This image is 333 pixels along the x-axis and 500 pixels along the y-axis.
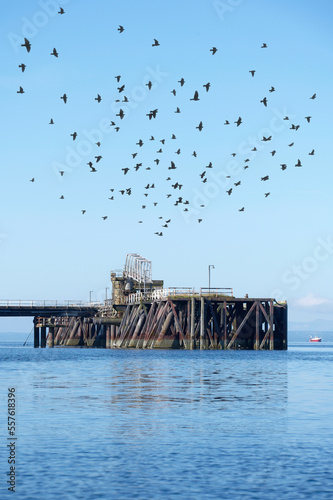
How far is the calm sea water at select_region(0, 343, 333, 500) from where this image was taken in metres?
20.3

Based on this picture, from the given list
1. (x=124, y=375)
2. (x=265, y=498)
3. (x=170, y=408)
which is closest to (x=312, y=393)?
(x=170, y=408)

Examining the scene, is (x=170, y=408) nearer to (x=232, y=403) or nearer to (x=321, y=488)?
(x=232, y=403)

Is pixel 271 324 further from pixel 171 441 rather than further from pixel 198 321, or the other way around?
pixel 171 441

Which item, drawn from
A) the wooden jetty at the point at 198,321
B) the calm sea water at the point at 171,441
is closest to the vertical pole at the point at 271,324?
the wooden jetty at the point at 198,321

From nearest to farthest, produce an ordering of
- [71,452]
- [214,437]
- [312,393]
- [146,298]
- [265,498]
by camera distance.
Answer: [265,498] < [71,452] < [214,437] < [312,393] < [146,298]

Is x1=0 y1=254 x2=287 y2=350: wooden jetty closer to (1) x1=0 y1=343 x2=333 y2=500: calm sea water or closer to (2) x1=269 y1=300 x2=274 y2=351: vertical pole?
(2) x1=269 y1=300 x2=274 y2=351: vertical pole

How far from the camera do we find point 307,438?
1092 inches

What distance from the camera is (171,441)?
1054 inches

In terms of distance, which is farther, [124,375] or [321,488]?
[124,375]

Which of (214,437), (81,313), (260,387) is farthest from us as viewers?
(81,313)

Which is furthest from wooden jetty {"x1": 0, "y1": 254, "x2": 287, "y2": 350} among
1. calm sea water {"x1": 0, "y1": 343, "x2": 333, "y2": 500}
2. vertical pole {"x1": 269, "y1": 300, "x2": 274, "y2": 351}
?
calm sea water {"x1": 0, "y1": 343, "x2": 333, "y2": 500}

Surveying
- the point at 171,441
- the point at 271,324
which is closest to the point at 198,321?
the point at 271,324

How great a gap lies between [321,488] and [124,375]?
38564 millimetres

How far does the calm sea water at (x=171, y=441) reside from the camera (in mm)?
20266
